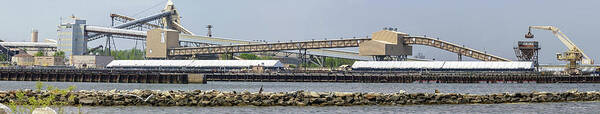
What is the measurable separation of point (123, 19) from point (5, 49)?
2404 cm

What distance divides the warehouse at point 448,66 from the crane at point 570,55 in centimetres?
955

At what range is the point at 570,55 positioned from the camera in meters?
127

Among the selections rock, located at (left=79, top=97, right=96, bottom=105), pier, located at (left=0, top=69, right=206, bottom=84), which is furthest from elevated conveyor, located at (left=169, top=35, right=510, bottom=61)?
rock, located at (left=79, top=97, right=96, bottom=105)

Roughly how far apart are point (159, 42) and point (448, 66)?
5429 cm

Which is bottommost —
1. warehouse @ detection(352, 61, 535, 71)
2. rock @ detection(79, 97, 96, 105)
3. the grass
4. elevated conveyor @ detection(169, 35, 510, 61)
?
rock @ detection(79, 97, 96, 105)

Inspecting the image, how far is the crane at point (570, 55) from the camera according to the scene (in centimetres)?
12682

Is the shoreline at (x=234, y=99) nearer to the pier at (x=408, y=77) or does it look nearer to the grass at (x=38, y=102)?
the grass at (x=38, y=102)

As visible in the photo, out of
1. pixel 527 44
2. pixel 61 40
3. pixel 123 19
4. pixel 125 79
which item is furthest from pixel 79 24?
pixel 527 44

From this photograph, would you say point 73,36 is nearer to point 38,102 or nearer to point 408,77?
point 408,77

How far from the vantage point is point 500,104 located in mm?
49312

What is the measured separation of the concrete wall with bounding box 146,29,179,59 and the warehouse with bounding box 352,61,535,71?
3849cm

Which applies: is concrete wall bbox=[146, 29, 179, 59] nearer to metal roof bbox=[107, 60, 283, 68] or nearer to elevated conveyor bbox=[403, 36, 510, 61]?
metal roof bbox=[107, 60, 283, 68]

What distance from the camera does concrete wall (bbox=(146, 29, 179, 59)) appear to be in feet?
499

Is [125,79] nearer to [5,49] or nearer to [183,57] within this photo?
[183,57]
